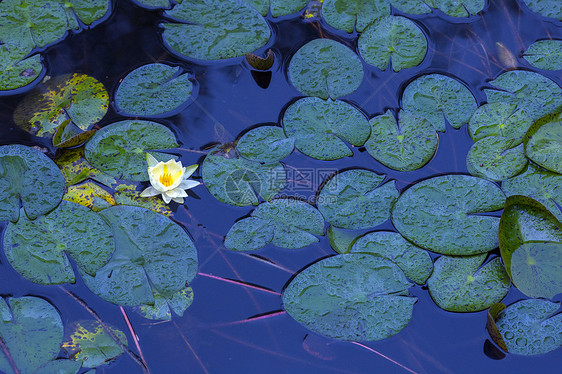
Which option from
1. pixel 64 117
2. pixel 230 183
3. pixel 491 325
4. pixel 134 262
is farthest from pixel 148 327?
pixel 491 325

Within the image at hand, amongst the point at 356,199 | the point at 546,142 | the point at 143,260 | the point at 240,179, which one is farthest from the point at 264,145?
the point at 546,142

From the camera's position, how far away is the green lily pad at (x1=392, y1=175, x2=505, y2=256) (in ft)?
8.43

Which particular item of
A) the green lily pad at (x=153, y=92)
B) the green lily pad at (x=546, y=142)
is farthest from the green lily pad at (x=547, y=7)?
the green lily pad at (x=153, y=92)

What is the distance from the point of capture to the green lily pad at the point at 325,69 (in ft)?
9.63

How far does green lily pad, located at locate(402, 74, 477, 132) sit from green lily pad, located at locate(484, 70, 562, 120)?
0.20 m

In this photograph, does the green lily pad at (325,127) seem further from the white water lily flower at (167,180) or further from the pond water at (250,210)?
the white water lily flower at (167,180)

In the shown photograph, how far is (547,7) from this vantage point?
334cm

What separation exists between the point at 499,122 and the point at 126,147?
2.28m

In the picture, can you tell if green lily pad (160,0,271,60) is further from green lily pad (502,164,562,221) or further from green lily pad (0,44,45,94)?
green lily pad (502,164,562,221)

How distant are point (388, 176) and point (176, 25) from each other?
5.61 ft

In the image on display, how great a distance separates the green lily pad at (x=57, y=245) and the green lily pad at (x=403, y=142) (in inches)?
64.4

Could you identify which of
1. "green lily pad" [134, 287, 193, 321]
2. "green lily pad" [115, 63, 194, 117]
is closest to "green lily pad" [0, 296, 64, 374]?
"green lily pad" [134, 287, 193, 321]

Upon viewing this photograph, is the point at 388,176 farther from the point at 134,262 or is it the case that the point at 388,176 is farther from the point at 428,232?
the point at 134,262

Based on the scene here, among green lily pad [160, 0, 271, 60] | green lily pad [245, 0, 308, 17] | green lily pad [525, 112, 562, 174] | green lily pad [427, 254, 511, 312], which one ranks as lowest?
green lily pad [427, 254, 511, 312]
